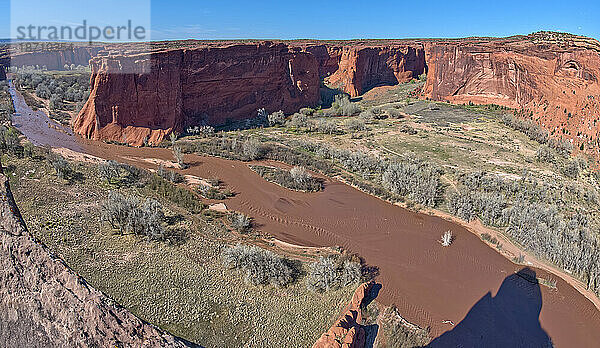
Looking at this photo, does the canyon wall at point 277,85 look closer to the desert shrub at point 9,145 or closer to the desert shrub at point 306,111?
the desert shrub at point 306,111

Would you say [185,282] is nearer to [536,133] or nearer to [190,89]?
[190,89]

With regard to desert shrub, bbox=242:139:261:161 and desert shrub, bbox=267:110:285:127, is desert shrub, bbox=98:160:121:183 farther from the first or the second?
desert shrub, bbox=267:110:285:127

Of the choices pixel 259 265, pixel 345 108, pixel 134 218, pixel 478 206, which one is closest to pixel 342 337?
pixel 259 265

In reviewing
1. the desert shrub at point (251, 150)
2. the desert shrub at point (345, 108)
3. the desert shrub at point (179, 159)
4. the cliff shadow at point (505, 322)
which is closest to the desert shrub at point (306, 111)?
the desert shrub at point (345, 108)

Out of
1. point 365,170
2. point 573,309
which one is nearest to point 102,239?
point 365,170

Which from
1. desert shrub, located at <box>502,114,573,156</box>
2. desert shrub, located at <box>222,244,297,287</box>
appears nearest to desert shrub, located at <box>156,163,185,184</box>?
desert shrub, located at <box>222,244,297,287</box>

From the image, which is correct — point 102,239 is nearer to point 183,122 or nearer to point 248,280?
point 248,280
